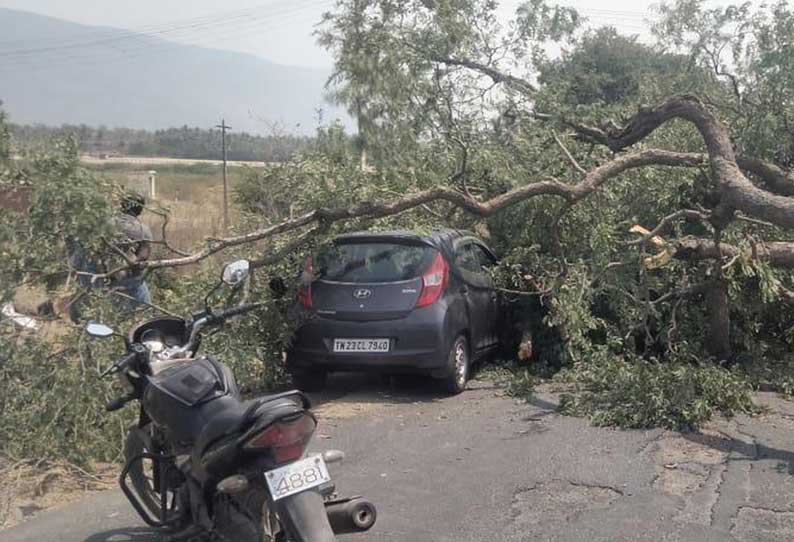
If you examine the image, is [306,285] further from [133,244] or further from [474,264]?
[474,264]

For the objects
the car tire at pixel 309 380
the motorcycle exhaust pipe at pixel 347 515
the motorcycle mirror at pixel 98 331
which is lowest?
the car tire at pixel 309 380

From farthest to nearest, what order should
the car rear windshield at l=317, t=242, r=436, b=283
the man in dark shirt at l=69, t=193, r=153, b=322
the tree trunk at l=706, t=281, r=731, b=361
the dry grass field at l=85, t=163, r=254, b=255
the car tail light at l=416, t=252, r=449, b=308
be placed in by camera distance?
the tree trunk at l=706, t=281, r=731, b=361
the car rear windshield at l=317, t=242, r=436, b=283
the car tail light at l=416, t=252, r=449, b=308
the dry grass field at l=85, t=163, r=254, b=255
the man in dark shirt at l=69, t=193, r=153, b=322

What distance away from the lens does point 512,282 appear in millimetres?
10086

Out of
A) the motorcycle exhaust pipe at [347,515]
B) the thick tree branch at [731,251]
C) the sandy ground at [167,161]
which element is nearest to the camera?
the motorcycle exhaust pipe at [347,515]

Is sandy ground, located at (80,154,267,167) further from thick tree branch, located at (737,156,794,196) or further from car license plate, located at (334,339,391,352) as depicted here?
thick tree branch, located at (737,156,794,196)

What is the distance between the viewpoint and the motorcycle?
3.78 meters

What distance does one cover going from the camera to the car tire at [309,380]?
905 cm

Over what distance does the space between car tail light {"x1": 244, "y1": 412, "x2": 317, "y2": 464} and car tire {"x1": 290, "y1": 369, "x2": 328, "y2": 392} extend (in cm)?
518

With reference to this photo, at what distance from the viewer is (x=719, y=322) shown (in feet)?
29.8

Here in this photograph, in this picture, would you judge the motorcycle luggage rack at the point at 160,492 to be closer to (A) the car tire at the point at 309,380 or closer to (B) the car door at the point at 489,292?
(A) the car tire at the point at 309,380

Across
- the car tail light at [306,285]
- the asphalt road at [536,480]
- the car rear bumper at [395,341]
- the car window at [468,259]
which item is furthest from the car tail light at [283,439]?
the car window at [468,259]

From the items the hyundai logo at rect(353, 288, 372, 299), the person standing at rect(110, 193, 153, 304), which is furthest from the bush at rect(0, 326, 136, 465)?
the hyundai logo at rect(353, 288, 372, 299)

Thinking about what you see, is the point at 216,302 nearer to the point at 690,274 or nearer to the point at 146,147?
the point at 690,274

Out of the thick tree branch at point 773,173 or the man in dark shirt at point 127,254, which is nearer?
the man in dark shirt at point 127,254
